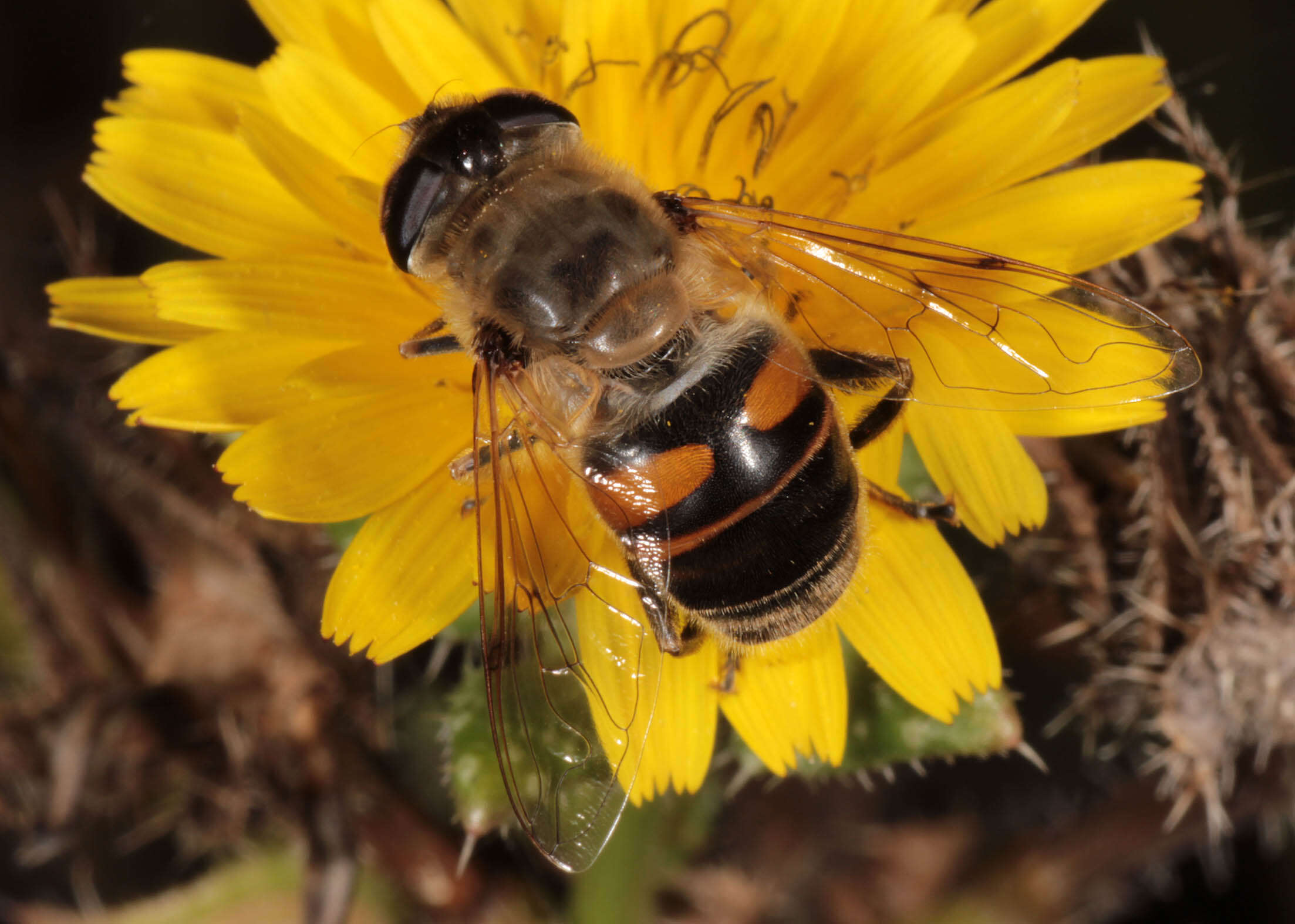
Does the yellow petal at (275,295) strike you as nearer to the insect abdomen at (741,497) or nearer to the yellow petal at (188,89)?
the yellow petal at (188,89)

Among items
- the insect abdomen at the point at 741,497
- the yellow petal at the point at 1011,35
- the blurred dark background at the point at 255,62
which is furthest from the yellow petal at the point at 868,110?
the blurred dark background at the point at 255,62

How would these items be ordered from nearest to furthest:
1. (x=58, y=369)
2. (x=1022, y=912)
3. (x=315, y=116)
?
(x=315, y=116)
(x=58, y=369)
(x=1022, y=912)

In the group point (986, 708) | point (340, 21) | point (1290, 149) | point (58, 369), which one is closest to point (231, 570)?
point (58, 369)

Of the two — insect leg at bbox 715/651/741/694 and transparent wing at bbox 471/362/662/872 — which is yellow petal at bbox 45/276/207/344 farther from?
insect leg at bbox 715/651/741/694

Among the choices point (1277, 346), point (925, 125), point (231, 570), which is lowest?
point (1277, 346)

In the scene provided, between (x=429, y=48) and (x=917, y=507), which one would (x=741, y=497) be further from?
(x=429, y=48)

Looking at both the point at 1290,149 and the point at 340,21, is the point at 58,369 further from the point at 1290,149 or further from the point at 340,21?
the point at 1290,149

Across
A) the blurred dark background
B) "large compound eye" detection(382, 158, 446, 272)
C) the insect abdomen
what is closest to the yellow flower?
"large compound eye" detection(382, 158, 446, 272)

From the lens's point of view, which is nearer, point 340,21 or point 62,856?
point 340,21
